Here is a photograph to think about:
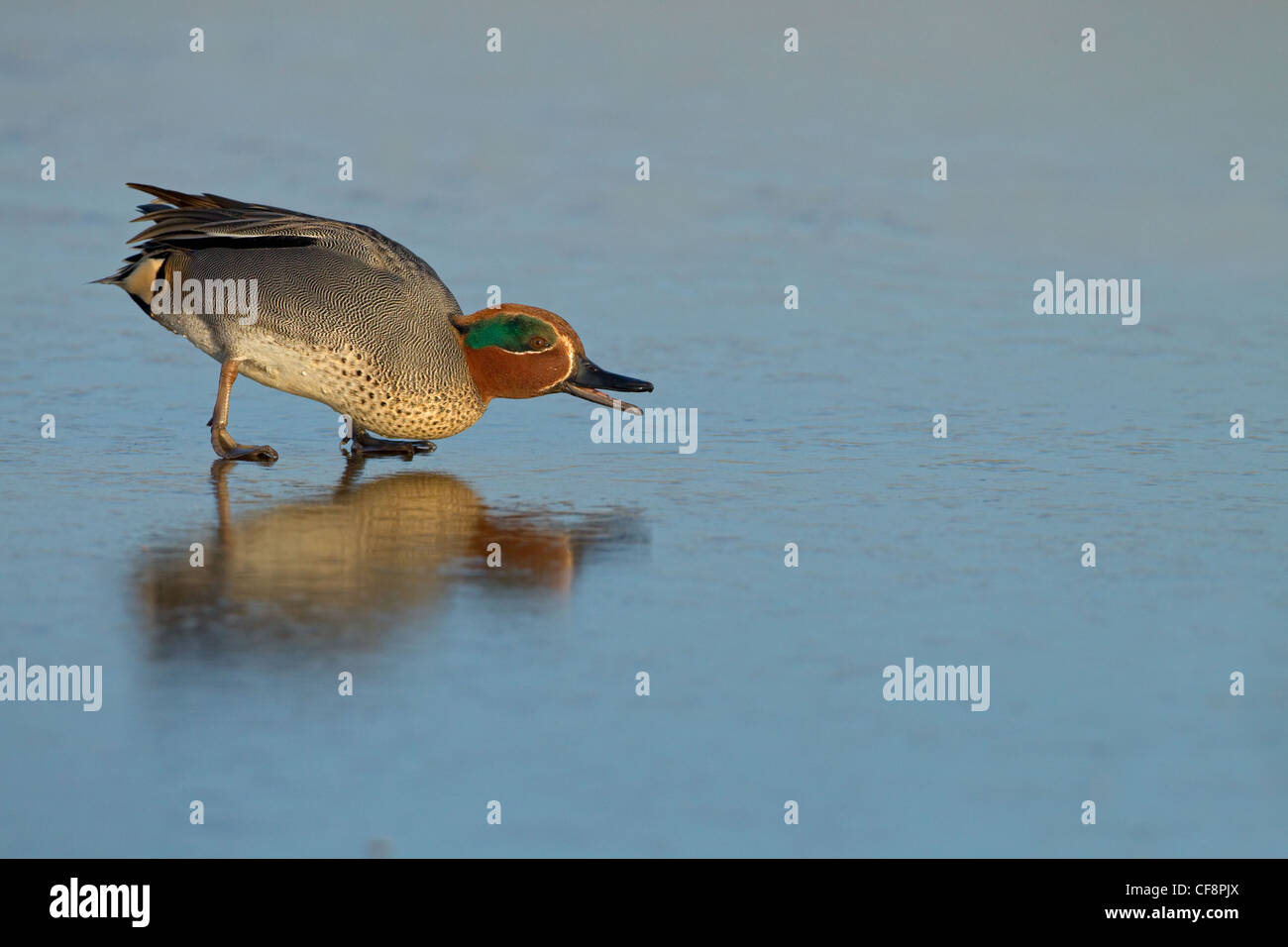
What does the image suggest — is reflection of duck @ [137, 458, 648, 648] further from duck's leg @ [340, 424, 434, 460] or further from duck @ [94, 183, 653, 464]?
duck's leg @ [340, 424, 434, 460]

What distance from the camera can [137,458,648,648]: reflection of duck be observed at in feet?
13.9

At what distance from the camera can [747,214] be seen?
10.5m

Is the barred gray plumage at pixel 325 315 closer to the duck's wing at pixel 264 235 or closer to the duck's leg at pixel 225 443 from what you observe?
the duck's wing at pixel 264 235

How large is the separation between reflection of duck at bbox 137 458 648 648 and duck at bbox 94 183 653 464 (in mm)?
592

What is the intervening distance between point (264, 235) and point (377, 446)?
945 millimetres

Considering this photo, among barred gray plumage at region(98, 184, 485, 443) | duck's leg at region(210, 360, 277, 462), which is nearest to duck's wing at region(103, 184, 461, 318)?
barred gray plumage at region(98, 184, 485, 443)

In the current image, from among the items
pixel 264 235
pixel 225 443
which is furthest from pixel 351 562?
pixel 264 235

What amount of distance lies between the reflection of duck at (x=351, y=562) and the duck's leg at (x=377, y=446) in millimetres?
720

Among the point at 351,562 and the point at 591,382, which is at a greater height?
the point at 591,382

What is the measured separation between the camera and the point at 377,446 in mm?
6801

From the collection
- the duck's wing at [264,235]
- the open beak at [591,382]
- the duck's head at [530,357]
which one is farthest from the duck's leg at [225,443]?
the open beak at [591,382]

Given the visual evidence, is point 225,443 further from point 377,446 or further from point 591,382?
point 591,382

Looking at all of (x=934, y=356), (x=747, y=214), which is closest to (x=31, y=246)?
(x=747, y=214)
